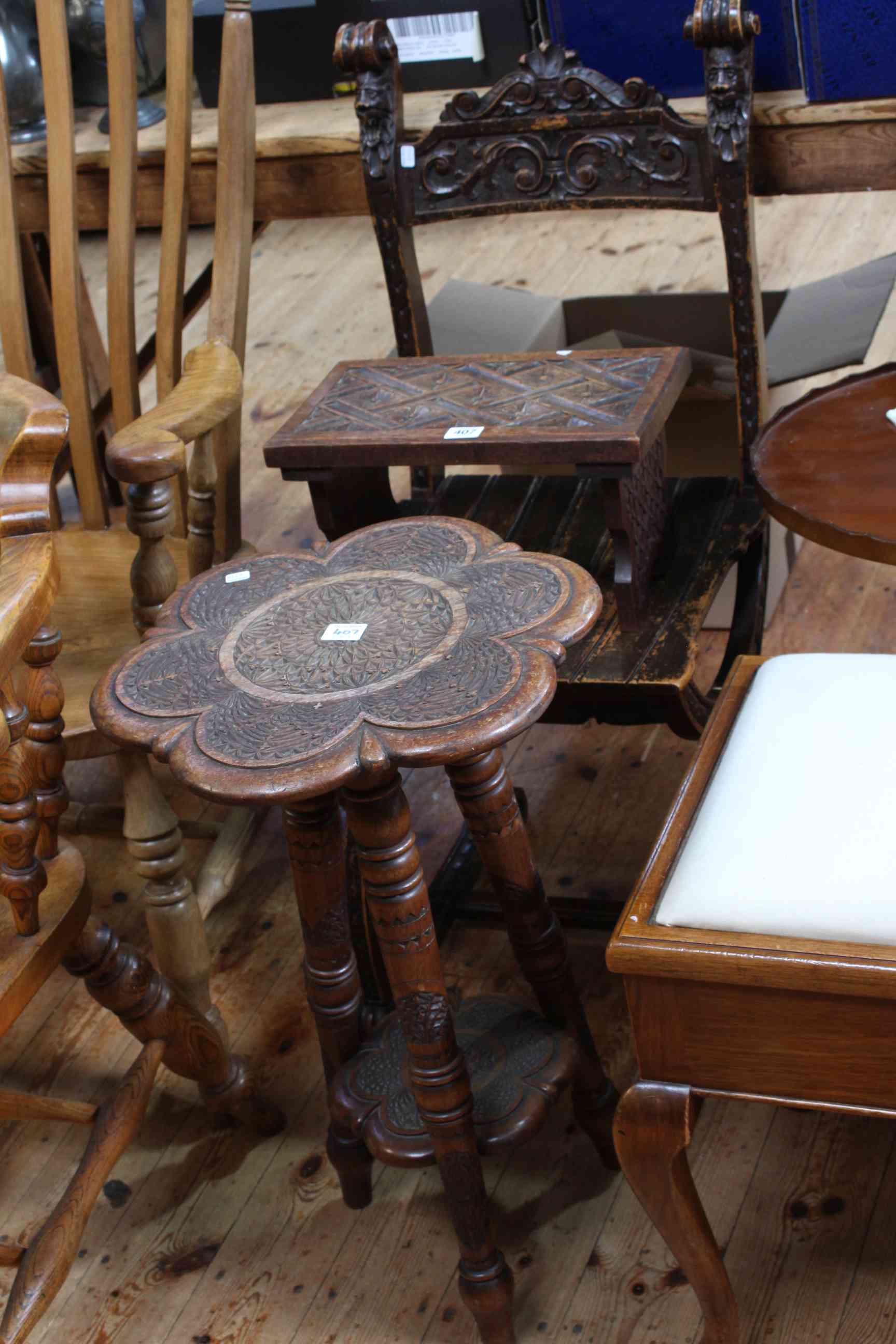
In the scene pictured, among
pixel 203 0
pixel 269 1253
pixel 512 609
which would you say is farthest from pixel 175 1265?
pixel 203 0

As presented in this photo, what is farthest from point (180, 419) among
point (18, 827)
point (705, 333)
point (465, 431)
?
point (705, 333)

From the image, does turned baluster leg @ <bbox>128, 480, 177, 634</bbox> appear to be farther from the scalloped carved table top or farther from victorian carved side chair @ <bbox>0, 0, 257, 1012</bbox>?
the scalloped carved table top

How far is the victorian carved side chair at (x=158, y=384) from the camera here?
1597mm

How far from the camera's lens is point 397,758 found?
1.09 meters

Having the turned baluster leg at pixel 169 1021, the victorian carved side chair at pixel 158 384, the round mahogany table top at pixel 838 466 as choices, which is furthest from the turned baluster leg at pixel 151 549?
the round mahogany table top at pixel 838 466

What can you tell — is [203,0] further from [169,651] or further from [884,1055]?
[884,1055]

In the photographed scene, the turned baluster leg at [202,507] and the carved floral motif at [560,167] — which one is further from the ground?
the carved floral motif at [560,167]

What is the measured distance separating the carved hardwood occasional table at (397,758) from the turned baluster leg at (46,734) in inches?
4.0

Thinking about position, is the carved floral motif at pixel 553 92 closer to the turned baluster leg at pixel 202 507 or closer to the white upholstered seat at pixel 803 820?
the turned baluster leg at pixel 202 507

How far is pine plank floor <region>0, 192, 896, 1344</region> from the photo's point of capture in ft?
4.78

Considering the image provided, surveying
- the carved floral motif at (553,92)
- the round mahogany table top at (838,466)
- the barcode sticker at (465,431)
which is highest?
the carved floral motif at (553,92)

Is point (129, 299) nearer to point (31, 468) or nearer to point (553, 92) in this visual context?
point (553, 92)

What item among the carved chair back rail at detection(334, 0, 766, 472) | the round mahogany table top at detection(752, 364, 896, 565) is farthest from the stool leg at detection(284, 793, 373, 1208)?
the carved chair back rail at detection(334, 0, 766, 472)

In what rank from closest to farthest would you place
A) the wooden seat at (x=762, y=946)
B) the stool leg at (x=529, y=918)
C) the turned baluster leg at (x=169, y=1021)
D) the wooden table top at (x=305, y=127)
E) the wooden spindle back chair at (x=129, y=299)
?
1. the wooden seat at (x=762, y=946)
2. the stool leg at (x=529, y=918)
3. the turned baluster leg at (x=169, y=1021)
4. the wooden spindle back chair at (x=129, y=299)
5. the wooden table top at (x=305, y=127)
